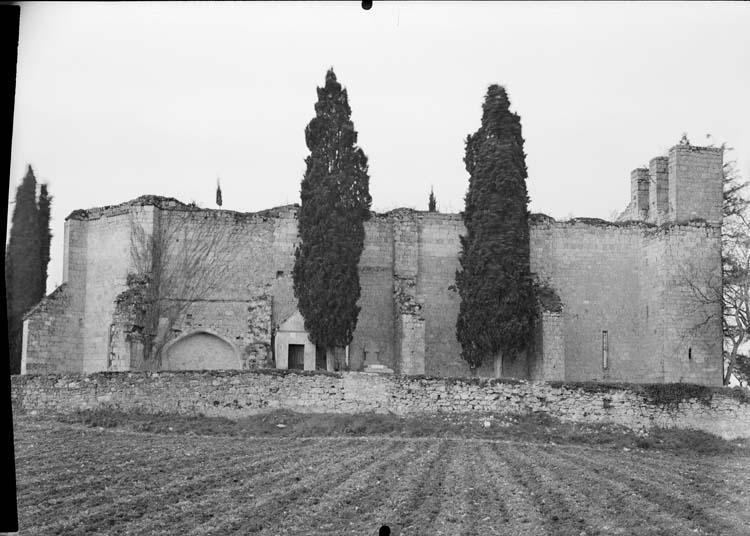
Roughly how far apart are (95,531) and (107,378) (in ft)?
23.4

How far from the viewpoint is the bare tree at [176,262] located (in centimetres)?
2134

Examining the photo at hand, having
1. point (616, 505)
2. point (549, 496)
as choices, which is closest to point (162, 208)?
point (549, 496)

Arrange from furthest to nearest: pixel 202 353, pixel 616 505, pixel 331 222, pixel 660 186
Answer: pixel 660 186 < pixel 202 353 < pixel 331 222 < pixel 616 505

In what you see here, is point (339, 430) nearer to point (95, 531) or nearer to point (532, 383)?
point (532, 383)

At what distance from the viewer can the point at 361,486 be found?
11.5 metres

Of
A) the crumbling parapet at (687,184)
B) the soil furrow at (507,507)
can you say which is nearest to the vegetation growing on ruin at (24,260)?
the soil furrow at (507,507)

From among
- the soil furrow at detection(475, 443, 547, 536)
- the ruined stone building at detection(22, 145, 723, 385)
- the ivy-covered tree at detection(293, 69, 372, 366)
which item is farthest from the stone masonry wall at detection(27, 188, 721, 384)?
the soil furrow at detection(475, 443, 547, 536)

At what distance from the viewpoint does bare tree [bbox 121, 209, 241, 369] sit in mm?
21344

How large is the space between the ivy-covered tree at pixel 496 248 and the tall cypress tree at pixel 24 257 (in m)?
10.1

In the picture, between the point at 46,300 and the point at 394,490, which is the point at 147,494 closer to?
the point at 394,490

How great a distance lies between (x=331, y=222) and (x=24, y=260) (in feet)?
26.4

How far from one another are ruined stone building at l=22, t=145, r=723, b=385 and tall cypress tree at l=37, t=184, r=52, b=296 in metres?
1.08

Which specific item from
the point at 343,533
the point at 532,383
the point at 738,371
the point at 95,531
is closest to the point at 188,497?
the point at 95,531

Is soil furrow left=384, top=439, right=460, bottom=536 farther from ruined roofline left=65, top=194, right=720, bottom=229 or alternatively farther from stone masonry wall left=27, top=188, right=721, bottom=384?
ruined roofline left=65, top=194, right=720, bottom=229
